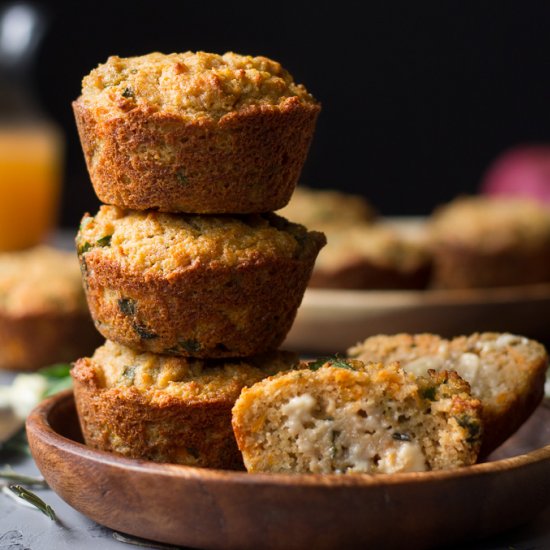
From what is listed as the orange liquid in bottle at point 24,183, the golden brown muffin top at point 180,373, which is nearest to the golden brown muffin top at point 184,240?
the golden brown muffin top at point 180,373

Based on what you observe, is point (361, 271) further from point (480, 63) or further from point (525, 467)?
point (480, 63)

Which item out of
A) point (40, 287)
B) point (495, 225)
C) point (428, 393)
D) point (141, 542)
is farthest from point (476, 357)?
point (495, 225)

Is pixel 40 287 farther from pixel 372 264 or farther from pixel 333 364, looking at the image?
pixel 333 364

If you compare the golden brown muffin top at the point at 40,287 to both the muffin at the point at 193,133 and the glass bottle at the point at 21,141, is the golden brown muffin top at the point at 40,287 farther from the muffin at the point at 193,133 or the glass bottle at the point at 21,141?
the glass bottle at the point at 21,141

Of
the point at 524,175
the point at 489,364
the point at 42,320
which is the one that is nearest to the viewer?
the point at 489,364

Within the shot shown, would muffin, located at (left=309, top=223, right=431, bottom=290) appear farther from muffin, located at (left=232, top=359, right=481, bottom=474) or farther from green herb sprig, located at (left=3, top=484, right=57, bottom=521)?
muffin, located at (left=232, top=359, right=481, bottom=474)

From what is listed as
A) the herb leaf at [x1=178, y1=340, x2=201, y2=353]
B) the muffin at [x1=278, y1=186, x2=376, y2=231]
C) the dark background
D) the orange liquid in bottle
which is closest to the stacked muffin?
the herb leaf at [x1=178, y1=340, x2=201, y2=353]
